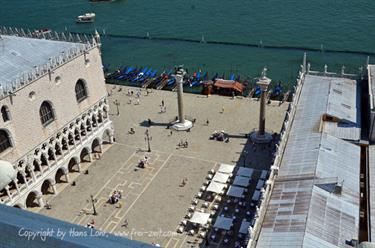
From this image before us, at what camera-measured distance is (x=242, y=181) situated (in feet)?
231

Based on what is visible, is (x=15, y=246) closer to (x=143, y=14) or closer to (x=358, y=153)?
(x=358, y=153)

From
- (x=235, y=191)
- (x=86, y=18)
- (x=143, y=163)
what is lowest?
(x=235, y=191)

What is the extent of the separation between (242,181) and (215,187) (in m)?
4.48

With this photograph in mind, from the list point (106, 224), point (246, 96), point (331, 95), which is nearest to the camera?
point (106, 224)

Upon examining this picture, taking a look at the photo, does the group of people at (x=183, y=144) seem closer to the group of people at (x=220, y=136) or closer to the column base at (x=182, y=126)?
the column base at (x=182, y=126)

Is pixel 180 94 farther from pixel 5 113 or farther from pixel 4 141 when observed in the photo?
pixel 4 141

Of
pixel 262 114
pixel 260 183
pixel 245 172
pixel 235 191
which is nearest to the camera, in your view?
pixel 235 191

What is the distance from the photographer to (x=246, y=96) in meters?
101

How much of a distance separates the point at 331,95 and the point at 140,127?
3725cm

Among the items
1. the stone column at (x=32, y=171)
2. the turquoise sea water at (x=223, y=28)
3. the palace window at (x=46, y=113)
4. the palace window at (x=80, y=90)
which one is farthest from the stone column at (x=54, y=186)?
the turquoise sea water at (x=223, y=28)

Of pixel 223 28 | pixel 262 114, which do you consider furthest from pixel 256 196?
pixel 223 28

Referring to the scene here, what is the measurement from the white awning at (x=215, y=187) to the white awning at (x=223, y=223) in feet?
19.3

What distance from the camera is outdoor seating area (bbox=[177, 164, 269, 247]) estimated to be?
62.4 metres

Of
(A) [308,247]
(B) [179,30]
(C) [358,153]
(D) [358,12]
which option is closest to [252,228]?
(A) [308,247]
